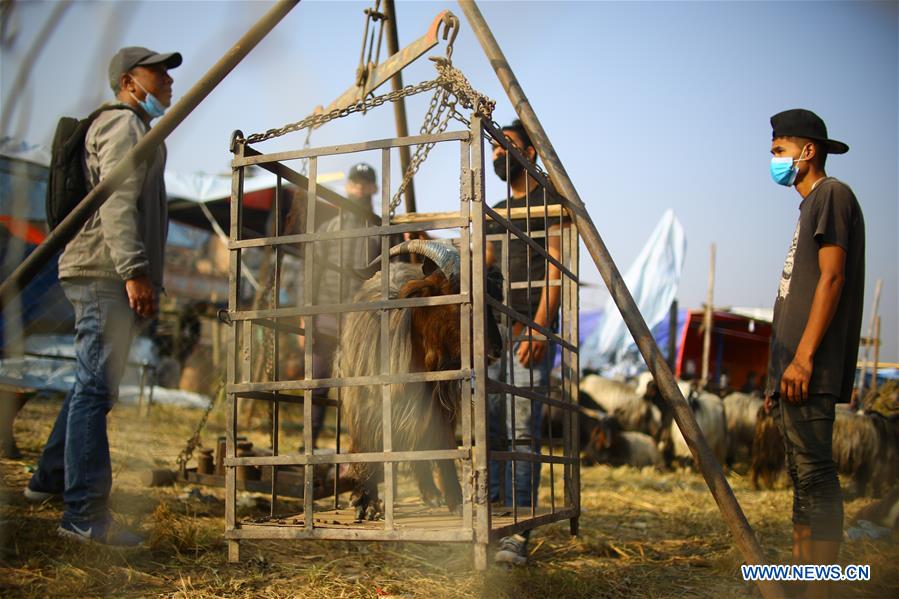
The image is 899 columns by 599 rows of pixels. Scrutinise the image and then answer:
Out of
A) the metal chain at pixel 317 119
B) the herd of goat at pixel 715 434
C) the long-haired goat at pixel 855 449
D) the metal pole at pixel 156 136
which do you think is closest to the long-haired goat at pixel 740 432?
the herd of goat at pixel 715 434

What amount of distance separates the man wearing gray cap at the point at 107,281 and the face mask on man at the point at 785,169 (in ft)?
8.74

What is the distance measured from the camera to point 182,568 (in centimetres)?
321

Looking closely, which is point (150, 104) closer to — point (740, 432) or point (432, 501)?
point (432, 501)

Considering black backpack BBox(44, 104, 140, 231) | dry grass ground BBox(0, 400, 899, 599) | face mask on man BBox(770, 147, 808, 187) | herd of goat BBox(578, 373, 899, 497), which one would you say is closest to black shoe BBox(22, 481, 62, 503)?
dry grass ground BBox(0, 400, 899, 599)

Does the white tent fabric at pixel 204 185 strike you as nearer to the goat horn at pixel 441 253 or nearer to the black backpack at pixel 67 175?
the black backpack at pixel 67 175

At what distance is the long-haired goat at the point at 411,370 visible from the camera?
340 cm

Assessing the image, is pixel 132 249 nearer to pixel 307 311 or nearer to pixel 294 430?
pixel 307 311

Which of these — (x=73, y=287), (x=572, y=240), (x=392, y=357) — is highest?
(x=572, y=240)

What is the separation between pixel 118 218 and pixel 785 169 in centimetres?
290

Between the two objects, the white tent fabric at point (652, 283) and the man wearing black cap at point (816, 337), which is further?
the white tent fabric at point (652, 283)

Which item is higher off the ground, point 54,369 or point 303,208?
point 303,208

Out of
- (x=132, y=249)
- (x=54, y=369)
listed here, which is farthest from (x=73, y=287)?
(x=54, y=369)

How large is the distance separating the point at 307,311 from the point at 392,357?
0.78 meters

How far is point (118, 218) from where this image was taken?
344 cm
